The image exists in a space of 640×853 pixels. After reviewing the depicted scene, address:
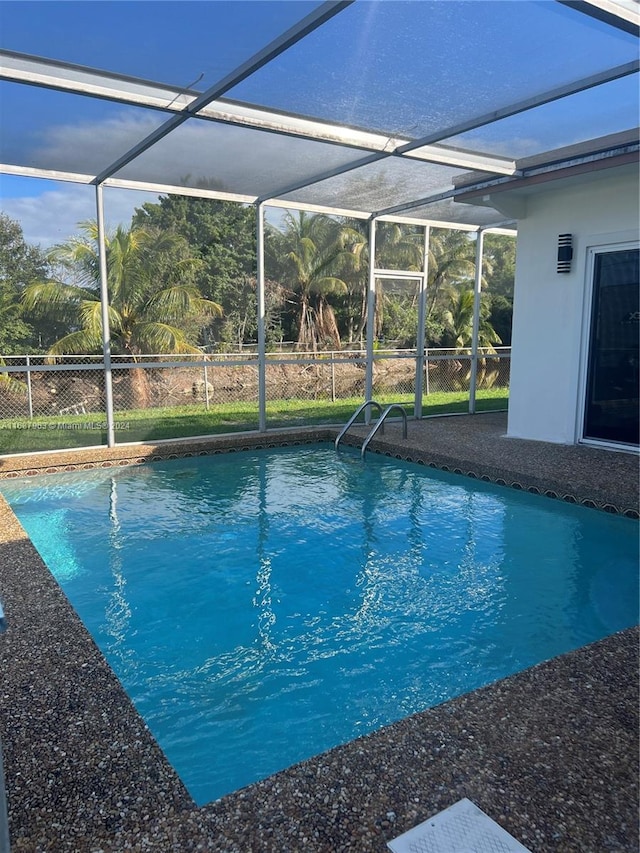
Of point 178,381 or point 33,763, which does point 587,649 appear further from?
point 178,381

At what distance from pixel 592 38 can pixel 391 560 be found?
146 inches

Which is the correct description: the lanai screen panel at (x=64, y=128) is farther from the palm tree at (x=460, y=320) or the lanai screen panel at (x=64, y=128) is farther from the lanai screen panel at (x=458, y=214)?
the palm tree at (x=460, y=320)

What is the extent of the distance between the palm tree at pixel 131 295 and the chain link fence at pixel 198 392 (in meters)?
0.46

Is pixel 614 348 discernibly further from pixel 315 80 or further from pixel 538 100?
pixel 315 80

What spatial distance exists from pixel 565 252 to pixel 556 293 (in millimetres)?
511

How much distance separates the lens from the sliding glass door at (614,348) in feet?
23.1

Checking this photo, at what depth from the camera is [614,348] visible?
23.7 ft

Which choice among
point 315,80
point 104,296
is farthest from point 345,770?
point 104,296

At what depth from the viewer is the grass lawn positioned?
30.7 ft

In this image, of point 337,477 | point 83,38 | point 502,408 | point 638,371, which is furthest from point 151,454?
point 502,408

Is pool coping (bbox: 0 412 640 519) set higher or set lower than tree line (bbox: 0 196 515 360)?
lower

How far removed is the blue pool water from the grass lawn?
2323 mm

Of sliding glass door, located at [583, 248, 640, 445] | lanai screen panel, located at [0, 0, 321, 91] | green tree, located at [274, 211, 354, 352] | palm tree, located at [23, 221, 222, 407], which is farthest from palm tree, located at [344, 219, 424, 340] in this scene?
lanai screen panel, located at [0, 0, 321, 91]

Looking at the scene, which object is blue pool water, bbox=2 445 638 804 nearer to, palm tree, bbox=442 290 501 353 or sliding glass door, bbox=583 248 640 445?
sliding glass door, bbox=583 248 640 445
